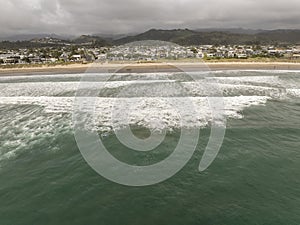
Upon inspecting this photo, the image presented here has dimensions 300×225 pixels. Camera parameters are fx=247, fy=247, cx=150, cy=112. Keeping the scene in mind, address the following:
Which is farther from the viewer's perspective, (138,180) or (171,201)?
(138,180)

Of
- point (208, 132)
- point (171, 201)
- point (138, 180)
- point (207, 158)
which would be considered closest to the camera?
point (171, 201)

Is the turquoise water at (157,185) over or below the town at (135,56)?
over

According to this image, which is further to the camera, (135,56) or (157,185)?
(135,56)

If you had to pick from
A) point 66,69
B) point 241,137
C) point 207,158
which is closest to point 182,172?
point 207,158

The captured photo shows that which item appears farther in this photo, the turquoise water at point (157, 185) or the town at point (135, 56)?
the town at point (135, 56)

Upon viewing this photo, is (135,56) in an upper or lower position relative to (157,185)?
lower

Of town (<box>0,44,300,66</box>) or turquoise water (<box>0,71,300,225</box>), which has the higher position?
turquoise water (<box>0,71,300,225</box>)

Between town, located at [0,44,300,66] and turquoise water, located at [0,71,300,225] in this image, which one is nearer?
turquoise water, located at [0,71,300,225]

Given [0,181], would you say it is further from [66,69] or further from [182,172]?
[66,69]
